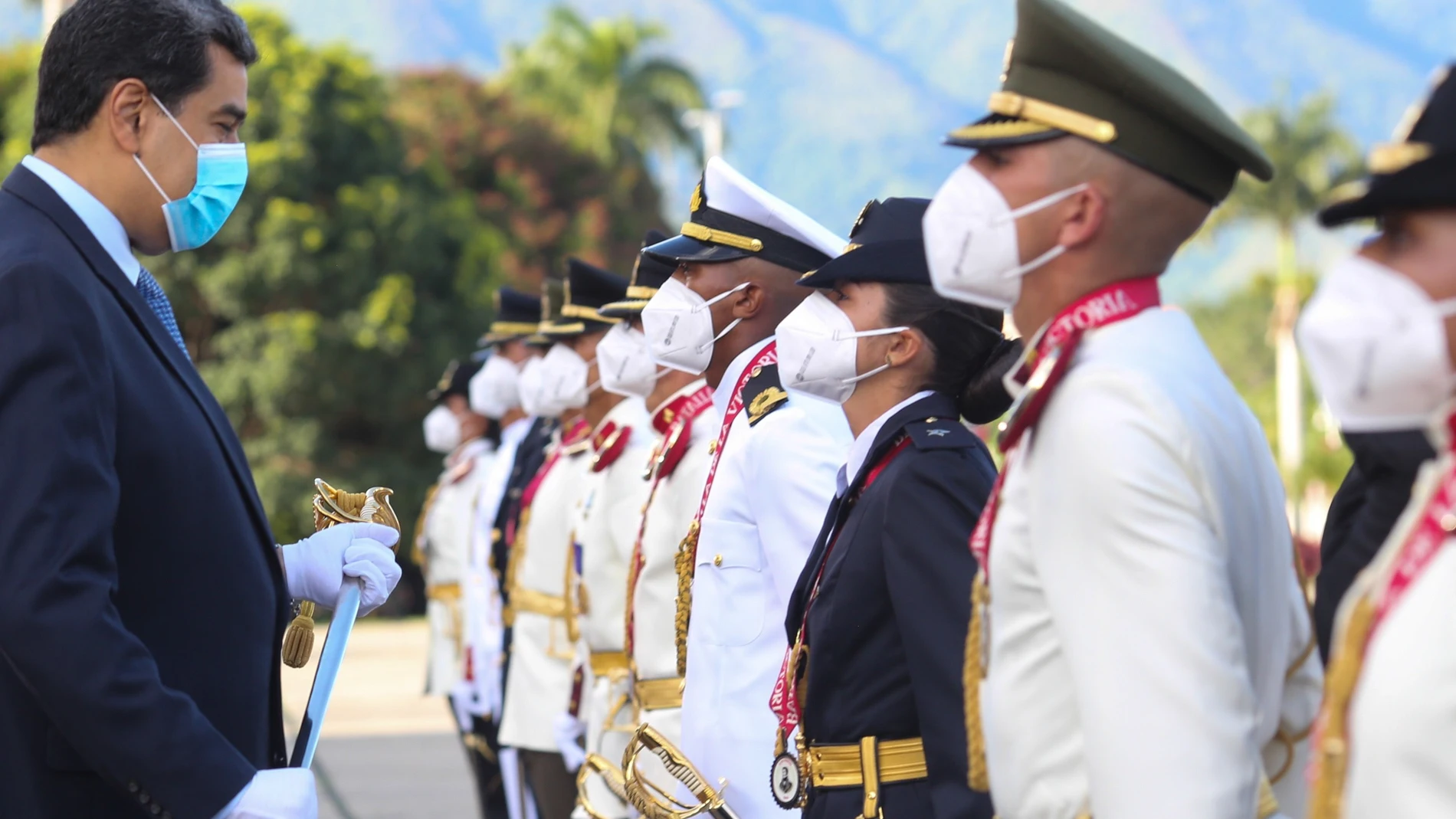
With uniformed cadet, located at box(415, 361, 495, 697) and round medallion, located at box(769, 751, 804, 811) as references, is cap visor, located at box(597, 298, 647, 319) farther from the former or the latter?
uniformed cadet, located at box(415, 361, 495, 697)

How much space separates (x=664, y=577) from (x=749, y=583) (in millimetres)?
1449

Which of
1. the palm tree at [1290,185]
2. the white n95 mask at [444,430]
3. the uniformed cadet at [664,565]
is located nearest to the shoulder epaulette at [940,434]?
the uniformed cadet at [664,565]

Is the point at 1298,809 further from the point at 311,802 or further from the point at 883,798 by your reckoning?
the point at 311,802

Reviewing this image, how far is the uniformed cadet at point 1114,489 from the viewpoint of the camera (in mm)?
2475

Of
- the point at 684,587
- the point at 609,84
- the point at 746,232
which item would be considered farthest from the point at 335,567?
the point at 609,84

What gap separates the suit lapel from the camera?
11.0 feet

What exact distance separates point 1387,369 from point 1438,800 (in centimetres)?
51

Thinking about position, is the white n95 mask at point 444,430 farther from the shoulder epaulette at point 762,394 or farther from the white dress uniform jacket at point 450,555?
the shoulder epaulette at point 762,394

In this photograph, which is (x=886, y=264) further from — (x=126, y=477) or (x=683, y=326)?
(x=126, y=477)

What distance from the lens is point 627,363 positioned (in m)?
7.45

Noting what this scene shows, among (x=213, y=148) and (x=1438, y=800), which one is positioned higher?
(x=213, y=148)

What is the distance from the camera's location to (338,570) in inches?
152

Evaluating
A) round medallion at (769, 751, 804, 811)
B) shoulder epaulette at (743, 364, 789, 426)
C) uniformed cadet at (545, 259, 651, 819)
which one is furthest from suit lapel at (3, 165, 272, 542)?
uniformed cadet at (545, 259, 651, 819)

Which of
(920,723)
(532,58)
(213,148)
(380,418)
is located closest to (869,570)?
(920,723)
